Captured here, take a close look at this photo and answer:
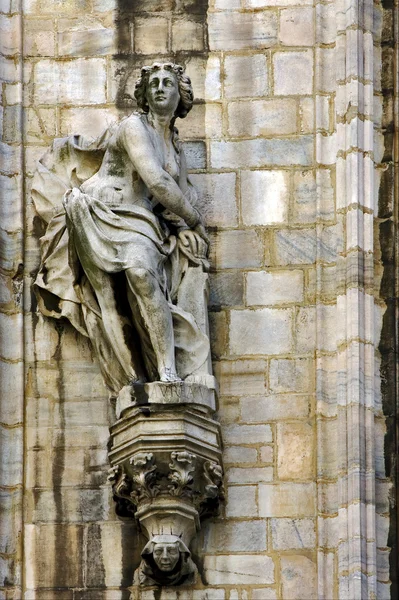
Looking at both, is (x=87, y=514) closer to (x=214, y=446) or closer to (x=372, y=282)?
(x=214, y=446)

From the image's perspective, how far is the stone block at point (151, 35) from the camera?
15.8 meters

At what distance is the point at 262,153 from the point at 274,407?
1.55 m

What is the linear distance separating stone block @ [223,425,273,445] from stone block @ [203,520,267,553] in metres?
0.47

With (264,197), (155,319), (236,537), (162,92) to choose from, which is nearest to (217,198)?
(264,197)

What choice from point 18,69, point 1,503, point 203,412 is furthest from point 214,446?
point 18,69

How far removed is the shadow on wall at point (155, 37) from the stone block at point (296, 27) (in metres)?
0.46

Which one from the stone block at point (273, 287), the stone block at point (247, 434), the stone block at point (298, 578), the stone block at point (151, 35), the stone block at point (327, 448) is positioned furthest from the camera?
the stone block at point (151, 35)

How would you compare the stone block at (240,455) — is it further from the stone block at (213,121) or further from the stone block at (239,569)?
the stone block at (213,121)

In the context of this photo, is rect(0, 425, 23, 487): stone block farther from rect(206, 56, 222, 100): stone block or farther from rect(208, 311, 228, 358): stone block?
rect(206, 56, 222, 100): stone block

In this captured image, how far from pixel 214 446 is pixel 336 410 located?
723 millimetres

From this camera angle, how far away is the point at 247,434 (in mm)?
14945

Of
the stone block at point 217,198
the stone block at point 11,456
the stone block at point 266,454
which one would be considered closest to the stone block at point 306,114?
the stone block at point 217,198

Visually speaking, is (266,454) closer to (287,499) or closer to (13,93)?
(287,499)

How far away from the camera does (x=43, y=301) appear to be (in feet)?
50.0
